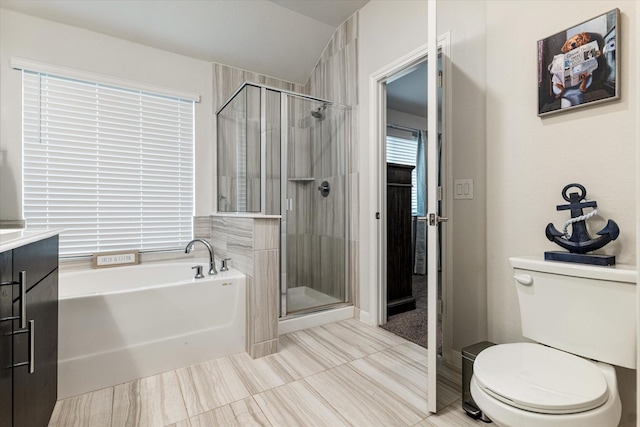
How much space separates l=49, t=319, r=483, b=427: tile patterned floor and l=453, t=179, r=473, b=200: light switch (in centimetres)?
108

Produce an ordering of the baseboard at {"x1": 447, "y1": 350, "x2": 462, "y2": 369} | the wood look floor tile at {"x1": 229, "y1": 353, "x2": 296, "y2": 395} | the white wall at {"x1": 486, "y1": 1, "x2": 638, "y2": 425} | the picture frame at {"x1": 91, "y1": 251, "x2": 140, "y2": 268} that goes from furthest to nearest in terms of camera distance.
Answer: the picture frame at {"x1": 91, "y1": 251, "x2": 140, "y2": 268} < the baseboard at {"x1": 447, "y1": 350, "x2": 462, "y2": 369} < the wood look floor tile at {"x1": 229, "y1": 353, "x2": 296, "y2": 395} < the white wall at {"x1": 486, "y1": 1, "x2": 638, "y2": 425}

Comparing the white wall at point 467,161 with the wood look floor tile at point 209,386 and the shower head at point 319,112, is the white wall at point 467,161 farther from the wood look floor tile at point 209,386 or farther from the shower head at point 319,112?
the wood look floor tile at point 209,386

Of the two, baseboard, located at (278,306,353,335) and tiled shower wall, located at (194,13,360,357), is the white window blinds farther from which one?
baseboard, located at (278,306,353,335)

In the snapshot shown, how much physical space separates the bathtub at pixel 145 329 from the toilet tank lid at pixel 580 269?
5.50 ft

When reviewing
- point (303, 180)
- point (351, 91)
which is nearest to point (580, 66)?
point (351, 91)

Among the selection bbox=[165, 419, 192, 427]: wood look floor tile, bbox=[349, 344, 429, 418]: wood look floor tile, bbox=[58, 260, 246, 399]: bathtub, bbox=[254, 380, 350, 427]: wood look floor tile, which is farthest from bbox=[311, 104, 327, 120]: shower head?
bbox=[165, 419, 192, 427]: wood look floor tile

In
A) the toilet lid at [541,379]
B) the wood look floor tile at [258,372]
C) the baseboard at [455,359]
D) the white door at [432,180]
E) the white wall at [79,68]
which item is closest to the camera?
the toilet lid at [541,379]

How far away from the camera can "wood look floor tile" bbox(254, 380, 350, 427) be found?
1.41 m

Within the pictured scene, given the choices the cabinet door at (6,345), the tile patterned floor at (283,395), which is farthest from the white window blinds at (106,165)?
the cabinet door at (6,345)

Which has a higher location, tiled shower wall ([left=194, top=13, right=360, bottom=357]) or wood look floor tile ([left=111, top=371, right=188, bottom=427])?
tiled shower wall ([left=194, top=13, right=360, bottom=357])

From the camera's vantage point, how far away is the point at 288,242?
2549mm

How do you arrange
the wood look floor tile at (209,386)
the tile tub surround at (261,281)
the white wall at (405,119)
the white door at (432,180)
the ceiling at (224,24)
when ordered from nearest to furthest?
1. the white door at (432,180)
2. the wood look floor tile at (209,386)
3. the tile tub surround at (261,281)
4. the ceiling at (224,24)
5. the white wall at (405,119)

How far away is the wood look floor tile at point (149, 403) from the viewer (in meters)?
1.41

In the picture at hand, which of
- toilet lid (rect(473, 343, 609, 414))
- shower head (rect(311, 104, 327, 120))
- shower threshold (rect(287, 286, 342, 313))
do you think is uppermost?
shower head (rect(311, 104, 327, 120))
